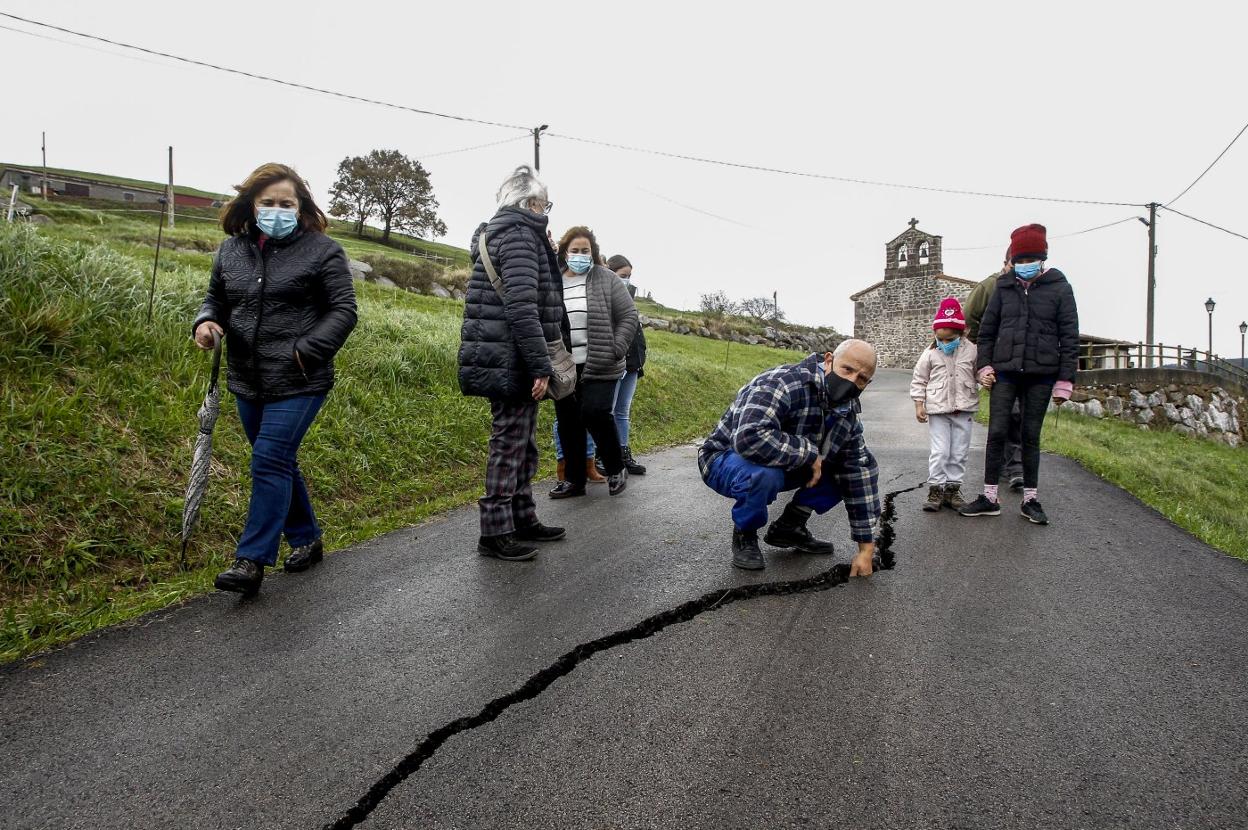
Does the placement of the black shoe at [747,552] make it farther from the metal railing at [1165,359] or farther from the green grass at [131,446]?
the metal railing at [1165,359]

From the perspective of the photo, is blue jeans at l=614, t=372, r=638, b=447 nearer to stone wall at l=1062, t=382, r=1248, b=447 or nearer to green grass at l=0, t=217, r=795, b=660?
green grass at l=0, t=217, r=795, b=660

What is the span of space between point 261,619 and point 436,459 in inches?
136

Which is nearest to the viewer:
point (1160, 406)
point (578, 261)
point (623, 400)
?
point (578, 261)

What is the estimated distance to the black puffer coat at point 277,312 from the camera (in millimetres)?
3455

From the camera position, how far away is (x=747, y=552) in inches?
153

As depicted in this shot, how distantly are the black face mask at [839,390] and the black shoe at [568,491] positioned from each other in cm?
256

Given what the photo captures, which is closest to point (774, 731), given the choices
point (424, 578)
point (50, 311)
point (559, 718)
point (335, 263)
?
point (559, 718)

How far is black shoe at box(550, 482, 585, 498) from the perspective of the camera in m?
5.71

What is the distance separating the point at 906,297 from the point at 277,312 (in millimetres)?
43685

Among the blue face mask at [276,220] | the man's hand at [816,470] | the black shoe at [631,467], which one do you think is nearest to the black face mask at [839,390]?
the man's hand at [816,470]

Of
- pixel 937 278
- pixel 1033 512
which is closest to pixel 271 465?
pixel 1033 512

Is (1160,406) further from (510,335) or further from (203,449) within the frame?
(203,449)

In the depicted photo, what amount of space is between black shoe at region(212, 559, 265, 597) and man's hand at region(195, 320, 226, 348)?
1.01 m

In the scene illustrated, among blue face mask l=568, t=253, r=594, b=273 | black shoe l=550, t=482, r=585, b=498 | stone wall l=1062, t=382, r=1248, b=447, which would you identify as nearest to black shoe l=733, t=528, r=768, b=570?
black shoe l=550, t=482, r=585, b=498
